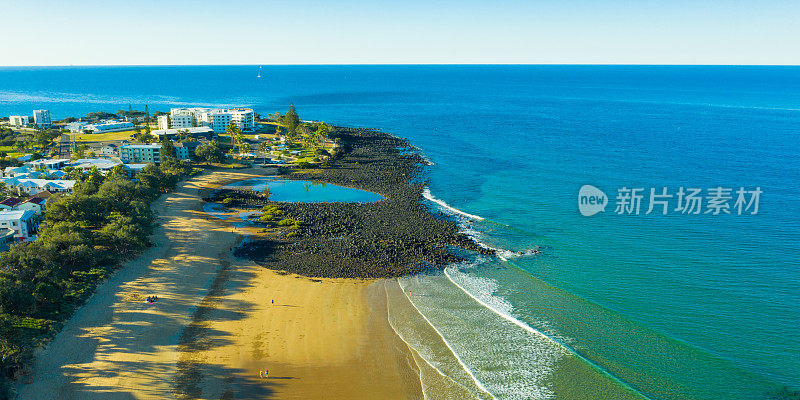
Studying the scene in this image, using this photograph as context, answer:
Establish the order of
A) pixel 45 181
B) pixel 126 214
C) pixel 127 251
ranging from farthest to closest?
pixel 45 181 → pixel 126 214 → pixel 127 251

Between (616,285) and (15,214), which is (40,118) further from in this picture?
(616,285)

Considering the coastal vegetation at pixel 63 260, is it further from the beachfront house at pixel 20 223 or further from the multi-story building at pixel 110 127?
the multi-story building at pixel 110 127

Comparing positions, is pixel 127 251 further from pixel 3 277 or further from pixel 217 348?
pixel 217 348

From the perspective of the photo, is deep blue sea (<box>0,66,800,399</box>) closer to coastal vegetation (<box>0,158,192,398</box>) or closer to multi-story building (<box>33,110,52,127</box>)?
coastal vegetation (<box>0,158,192,398</box>)

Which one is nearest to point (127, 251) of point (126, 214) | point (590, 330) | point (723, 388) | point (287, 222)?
point (126, 214)

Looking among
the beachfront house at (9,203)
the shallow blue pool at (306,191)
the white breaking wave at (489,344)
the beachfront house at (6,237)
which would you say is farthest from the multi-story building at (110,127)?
the white breaking wave at (489,344)

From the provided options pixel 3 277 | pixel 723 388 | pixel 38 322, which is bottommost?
pixel 723 388
